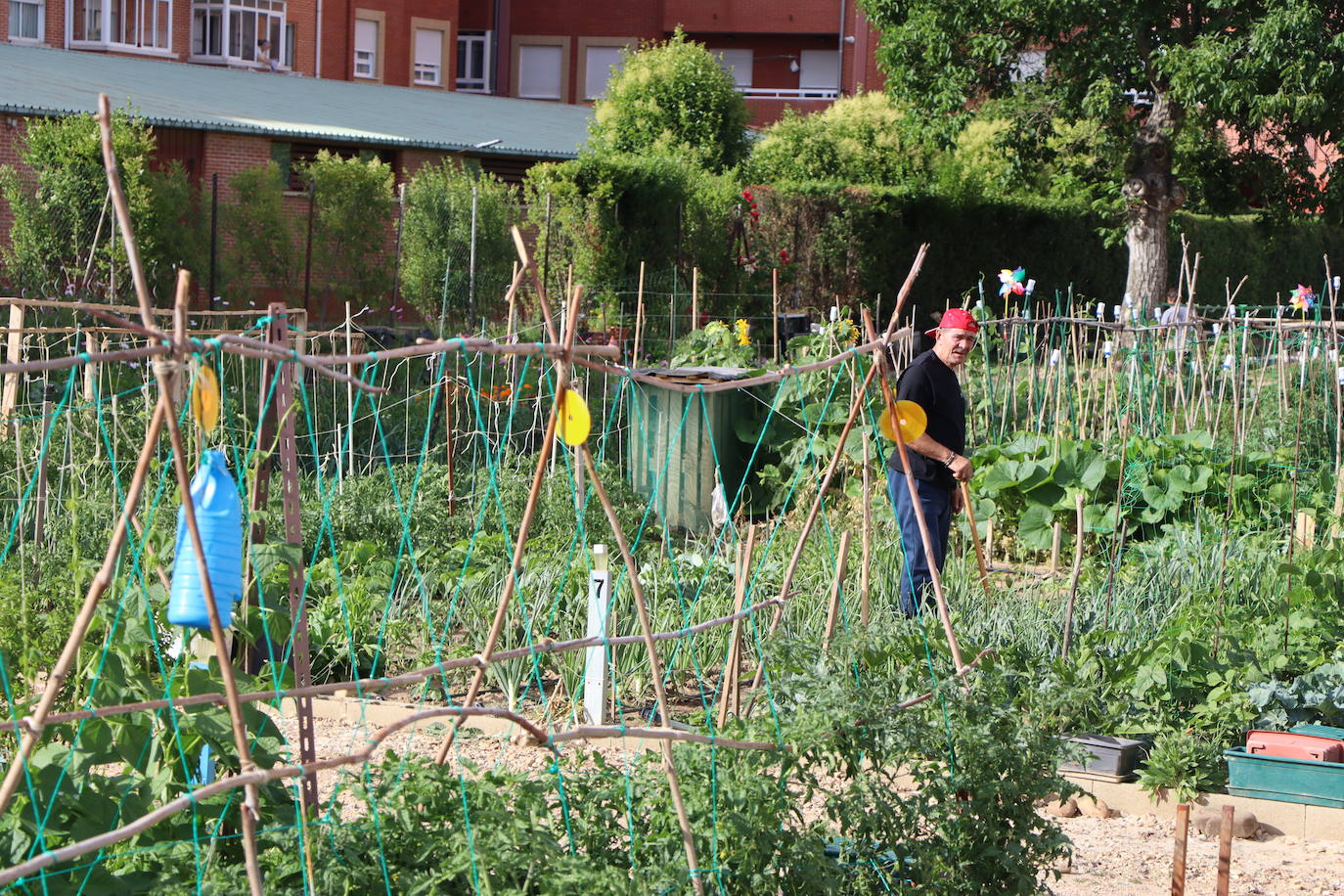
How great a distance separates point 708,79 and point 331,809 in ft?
58.6

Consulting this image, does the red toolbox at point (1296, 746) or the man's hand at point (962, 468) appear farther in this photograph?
the man's hand at point (962, 468)

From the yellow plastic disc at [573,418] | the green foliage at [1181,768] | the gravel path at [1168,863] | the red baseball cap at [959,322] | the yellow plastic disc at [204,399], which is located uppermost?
the red baseball cap at [959,322]

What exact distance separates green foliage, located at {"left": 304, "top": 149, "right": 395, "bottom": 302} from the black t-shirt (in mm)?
9754

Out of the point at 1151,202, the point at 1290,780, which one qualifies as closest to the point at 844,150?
the point at 1151,202

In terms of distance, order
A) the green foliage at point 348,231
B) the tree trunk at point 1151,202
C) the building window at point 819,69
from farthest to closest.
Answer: the building window at point 819,69 < the tree trunk at point 1151,202 < the green foliage at point 348,231

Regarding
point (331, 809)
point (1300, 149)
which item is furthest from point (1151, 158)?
point (331, 809)

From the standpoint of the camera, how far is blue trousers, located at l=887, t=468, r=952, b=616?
5133mm

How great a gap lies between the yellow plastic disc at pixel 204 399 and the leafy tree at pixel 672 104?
1711 cm

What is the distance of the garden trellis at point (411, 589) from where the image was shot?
2.49m

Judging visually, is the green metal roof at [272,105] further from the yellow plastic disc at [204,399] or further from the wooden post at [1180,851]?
the wooden post at [1180,851]

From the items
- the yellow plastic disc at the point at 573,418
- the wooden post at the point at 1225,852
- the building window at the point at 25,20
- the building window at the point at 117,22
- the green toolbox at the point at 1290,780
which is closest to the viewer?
the yellow plastic disc at the point at 573,418

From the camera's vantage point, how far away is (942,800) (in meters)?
2.91

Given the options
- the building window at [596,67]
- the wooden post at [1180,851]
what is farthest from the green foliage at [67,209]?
the building window at [596,67]

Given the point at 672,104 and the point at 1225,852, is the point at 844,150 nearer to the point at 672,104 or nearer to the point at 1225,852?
the point at 672,104
